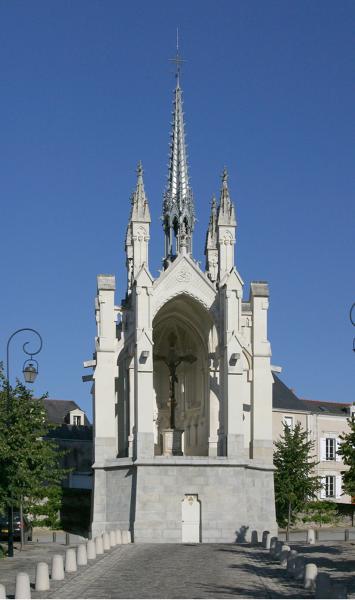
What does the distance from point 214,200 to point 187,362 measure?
10.2 meters

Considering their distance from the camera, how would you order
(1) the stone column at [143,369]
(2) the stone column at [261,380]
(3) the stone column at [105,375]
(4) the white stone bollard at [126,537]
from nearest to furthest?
1. (4) the white stone bollard at [126,537]
2. (1) the stone column at [143,369]
3. (3) the stone column at [105,375]
4. (2) the stone column at [261,380]

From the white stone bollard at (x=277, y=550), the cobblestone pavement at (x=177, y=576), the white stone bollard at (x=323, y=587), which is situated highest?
the white stone bollard at (x=323, y=587)

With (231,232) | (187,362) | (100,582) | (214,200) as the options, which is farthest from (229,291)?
(100,582)

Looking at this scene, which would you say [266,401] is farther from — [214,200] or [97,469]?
[214,200]

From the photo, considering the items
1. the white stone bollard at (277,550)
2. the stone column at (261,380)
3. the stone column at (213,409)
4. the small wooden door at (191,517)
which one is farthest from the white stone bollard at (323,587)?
the stone column at (213,409)

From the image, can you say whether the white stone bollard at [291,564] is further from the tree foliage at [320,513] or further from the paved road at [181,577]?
the tree foliage at [320,513]

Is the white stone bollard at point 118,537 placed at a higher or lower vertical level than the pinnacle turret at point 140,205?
lower

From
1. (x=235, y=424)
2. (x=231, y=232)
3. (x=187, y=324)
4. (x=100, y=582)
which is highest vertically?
(x=231, y=232)

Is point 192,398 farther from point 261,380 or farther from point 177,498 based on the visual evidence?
point 177,498

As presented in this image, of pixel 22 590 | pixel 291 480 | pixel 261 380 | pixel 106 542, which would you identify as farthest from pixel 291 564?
pixel 291 480

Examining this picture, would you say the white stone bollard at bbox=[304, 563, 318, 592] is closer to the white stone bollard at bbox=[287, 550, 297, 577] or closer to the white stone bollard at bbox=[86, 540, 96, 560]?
the white stone bollard at bbox=[287, 550, 297, 577]

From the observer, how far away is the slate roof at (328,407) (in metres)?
80.2

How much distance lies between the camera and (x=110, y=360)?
2137 inches

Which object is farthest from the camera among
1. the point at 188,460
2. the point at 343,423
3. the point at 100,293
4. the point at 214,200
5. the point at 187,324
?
the point at 343,423
